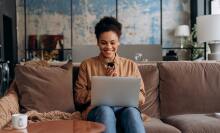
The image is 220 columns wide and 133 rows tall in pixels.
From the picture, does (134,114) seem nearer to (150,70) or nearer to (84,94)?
(84,94)

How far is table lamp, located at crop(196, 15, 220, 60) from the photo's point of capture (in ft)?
12.4

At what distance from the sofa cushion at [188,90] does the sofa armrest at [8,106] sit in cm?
115

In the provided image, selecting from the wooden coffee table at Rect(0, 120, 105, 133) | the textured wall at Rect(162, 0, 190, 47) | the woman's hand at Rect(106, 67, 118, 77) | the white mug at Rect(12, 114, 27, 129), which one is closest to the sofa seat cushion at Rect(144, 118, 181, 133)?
the woman's hand at Rect(106, 67, 118, 77)

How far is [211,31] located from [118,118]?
2033 mm

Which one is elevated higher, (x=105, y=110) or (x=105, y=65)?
(x=105, y=65)

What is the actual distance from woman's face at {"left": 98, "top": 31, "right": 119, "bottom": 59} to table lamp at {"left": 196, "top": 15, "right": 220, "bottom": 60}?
65.8 inches

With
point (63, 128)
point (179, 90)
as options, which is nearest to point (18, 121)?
point (63, 128)

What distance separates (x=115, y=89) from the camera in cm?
214

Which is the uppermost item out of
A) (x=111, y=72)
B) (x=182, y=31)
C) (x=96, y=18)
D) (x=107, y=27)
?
(x=96, y=18)

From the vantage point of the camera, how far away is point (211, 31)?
381cm

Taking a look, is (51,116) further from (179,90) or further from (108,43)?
(179,90)

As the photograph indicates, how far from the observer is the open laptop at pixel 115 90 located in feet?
6.97

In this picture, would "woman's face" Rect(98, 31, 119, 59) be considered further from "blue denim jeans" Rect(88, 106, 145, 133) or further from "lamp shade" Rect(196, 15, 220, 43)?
"lamp shade" Rect(196, 15, 220, 43)

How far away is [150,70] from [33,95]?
95 centimetres
